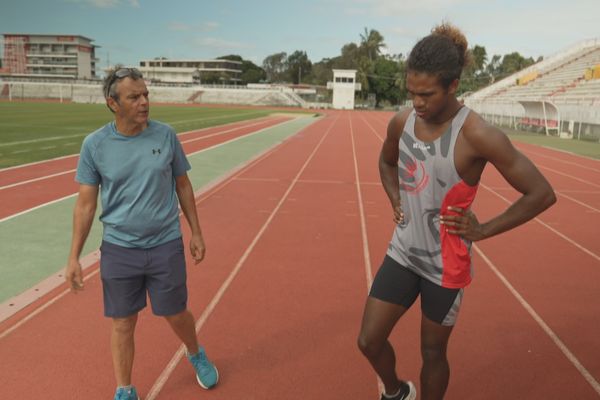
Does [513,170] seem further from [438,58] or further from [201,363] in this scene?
[201,363]

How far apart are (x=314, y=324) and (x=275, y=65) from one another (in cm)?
14128

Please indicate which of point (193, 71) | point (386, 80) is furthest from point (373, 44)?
point (193, 71)

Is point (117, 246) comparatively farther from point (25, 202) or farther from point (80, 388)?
point (25, 202)

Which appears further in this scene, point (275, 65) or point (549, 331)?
point (275, 65)

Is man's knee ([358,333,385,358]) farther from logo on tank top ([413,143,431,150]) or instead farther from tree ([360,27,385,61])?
tree ([360,27,385,61])

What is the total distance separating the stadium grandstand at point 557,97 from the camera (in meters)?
23.8

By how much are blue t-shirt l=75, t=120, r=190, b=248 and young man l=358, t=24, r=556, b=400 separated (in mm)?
1179

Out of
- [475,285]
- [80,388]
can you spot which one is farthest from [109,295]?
[475,285]

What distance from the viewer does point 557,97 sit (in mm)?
30312

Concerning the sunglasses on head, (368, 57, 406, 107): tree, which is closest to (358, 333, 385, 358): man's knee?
the sunglasses on head

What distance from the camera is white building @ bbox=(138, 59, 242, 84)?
10531 cm

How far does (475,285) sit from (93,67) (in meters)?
128

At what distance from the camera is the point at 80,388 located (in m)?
2.91

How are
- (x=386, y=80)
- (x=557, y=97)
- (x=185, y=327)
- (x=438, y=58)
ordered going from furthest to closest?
1. (x=386, y=80)
2. (x=557, y=97)
3. (x=185, y=327)
4. (x=438, y=58)
